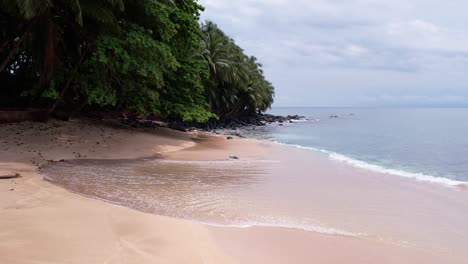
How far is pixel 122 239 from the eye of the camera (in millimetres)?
4836

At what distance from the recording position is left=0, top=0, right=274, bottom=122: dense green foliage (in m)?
14.3

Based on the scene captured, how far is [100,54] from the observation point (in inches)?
545

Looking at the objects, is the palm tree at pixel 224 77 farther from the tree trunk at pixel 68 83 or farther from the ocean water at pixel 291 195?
the ocean water at pixel 291 195

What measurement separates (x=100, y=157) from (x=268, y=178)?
530 cm

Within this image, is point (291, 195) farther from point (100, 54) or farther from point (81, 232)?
point (100, 54)

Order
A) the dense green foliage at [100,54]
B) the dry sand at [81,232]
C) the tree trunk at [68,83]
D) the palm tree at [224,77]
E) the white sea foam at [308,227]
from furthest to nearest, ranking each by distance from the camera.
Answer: the palm tree at [224,77]
the tree trunk at [68,83]
the dense green foliage at [100,54]
the white sea foam at [308,227]
the dry sand at [81,232]

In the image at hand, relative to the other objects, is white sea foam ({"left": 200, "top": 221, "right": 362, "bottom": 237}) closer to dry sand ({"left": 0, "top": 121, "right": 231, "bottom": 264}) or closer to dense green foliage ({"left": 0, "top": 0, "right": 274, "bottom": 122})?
dry sand ({"left": 0, "top": 121, "right": 231, "bottom": 264})

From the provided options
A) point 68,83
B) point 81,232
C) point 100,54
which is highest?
point 100,54

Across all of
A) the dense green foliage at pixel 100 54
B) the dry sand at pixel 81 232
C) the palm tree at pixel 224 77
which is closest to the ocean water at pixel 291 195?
the dry sand at pixel 81 232

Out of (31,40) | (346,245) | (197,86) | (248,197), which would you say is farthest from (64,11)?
(346,245)

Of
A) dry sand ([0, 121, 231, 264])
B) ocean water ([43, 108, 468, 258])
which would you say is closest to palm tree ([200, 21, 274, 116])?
ocean water ([43, 108, 468, 258])

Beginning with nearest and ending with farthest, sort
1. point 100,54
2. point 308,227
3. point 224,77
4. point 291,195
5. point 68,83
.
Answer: point 308,227 → point 291,195 → point 100,54 → point 68,83 → point 224,77

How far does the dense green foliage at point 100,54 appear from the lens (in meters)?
14.3

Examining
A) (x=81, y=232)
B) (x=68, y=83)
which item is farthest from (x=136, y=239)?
(x=68, y=83)
